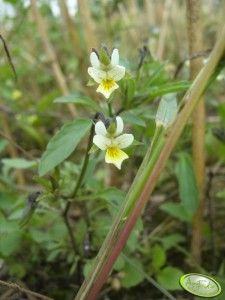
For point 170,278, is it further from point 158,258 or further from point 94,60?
point 94,60

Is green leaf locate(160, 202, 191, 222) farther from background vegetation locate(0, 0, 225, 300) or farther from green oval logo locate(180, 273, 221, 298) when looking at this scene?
green oval logo locate(180, 273, 221, 298)

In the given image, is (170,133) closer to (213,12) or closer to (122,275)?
(122,275)

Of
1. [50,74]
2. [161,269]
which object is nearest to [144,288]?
[161,269]

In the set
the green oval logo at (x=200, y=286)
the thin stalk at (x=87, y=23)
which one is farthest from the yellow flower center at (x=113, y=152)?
the thin stalk at (x=87, y=23)

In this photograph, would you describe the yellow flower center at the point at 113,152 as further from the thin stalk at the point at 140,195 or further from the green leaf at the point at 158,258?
the green leaf at the point at 158,258

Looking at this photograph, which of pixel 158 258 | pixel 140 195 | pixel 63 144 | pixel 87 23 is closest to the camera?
pixel 140 195

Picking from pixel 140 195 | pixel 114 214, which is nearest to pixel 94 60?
pixel 140 195
